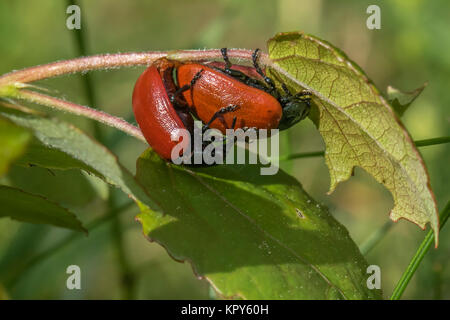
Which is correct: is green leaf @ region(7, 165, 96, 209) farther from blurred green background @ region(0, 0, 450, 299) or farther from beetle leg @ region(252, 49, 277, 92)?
beetle leg @ region(252, 49, 277, 92)

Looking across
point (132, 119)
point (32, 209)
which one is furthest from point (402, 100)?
point (132, 119)

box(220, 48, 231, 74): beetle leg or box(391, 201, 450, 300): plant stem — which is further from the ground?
box(220, 48, 231, 74): beetle leg

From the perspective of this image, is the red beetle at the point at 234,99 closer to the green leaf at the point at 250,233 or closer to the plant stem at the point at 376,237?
the green leaf at the point at 250,233

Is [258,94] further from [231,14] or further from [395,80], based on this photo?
[395,80]

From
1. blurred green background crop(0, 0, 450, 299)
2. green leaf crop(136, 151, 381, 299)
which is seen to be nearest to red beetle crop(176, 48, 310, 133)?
green leaf crop(136, 151, 381, 299)

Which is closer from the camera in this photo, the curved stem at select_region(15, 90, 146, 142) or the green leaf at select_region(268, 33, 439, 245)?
the green leaf at select_region(268, 33, 439, 245)

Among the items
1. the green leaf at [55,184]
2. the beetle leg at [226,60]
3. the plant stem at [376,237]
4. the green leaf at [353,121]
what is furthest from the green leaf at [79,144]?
the plant stem at [376,237]

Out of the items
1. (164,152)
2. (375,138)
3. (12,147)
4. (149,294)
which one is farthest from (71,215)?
(149,294)

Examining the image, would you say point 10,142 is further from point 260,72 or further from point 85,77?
point 85,77
